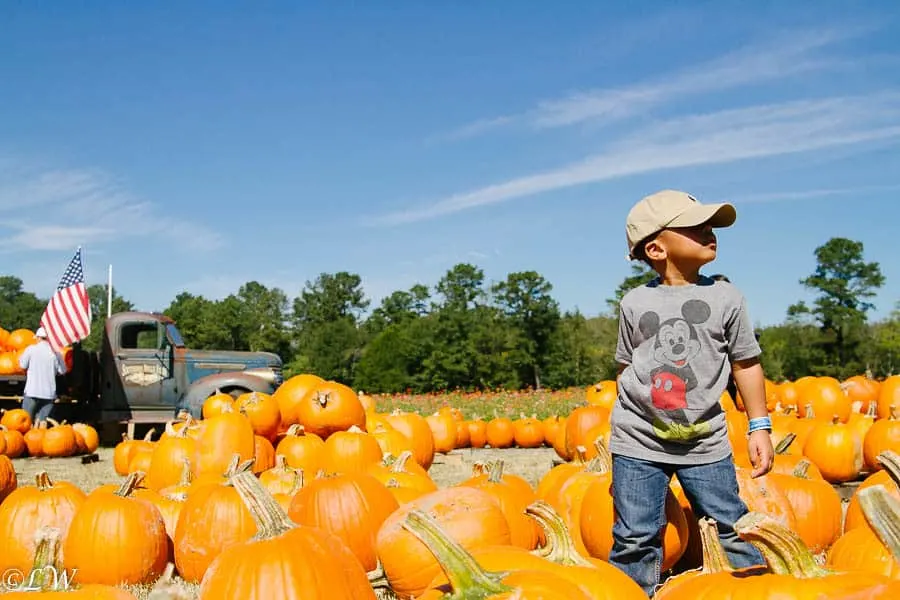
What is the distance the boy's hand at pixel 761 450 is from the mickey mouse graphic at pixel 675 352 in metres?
0.30

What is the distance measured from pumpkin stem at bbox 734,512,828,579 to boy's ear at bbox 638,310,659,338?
5.04 ft

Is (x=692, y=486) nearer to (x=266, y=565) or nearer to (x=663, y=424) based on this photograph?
(x=663, y=424)

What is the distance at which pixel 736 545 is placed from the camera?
10.1 ft

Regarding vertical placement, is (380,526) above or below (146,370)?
below

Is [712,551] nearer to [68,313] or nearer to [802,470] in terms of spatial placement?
[802,470]

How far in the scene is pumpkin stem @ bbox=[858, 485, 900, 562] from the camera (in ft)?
4.38

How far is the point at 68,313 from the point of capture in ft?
44.3

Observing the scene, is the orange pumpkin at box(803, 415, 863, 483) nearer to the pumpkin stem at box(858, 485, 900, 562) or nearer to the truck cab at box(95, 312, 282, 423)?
the pumpkin stem at box(858, 485, 900, 562)

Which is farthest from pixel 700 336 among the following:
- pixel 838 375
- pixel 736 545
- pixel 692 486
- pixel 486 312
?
pixel 486 312

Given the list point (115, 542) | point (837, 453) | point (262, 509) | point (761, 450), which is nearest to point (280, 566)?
point (262, 509)

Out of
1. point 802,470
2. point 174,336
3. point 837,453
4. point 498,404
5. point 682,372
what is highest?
point 174,336

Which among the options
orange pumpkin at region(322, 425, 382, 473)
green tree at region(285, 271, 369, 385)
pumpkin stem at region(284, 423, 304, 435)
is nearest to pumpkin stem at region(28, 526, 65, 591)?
orange pumpkin at region(322, 425, 382, 473)

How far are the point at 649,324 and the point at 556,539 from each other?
1.31 metres

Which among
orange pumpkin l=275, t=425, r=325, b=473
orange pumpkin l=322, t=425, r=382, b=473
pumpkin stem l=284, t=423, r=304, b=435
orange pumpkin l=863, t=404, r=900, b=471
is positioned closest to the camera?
orange pumpkin l=322, t=425, r=382, b=473
